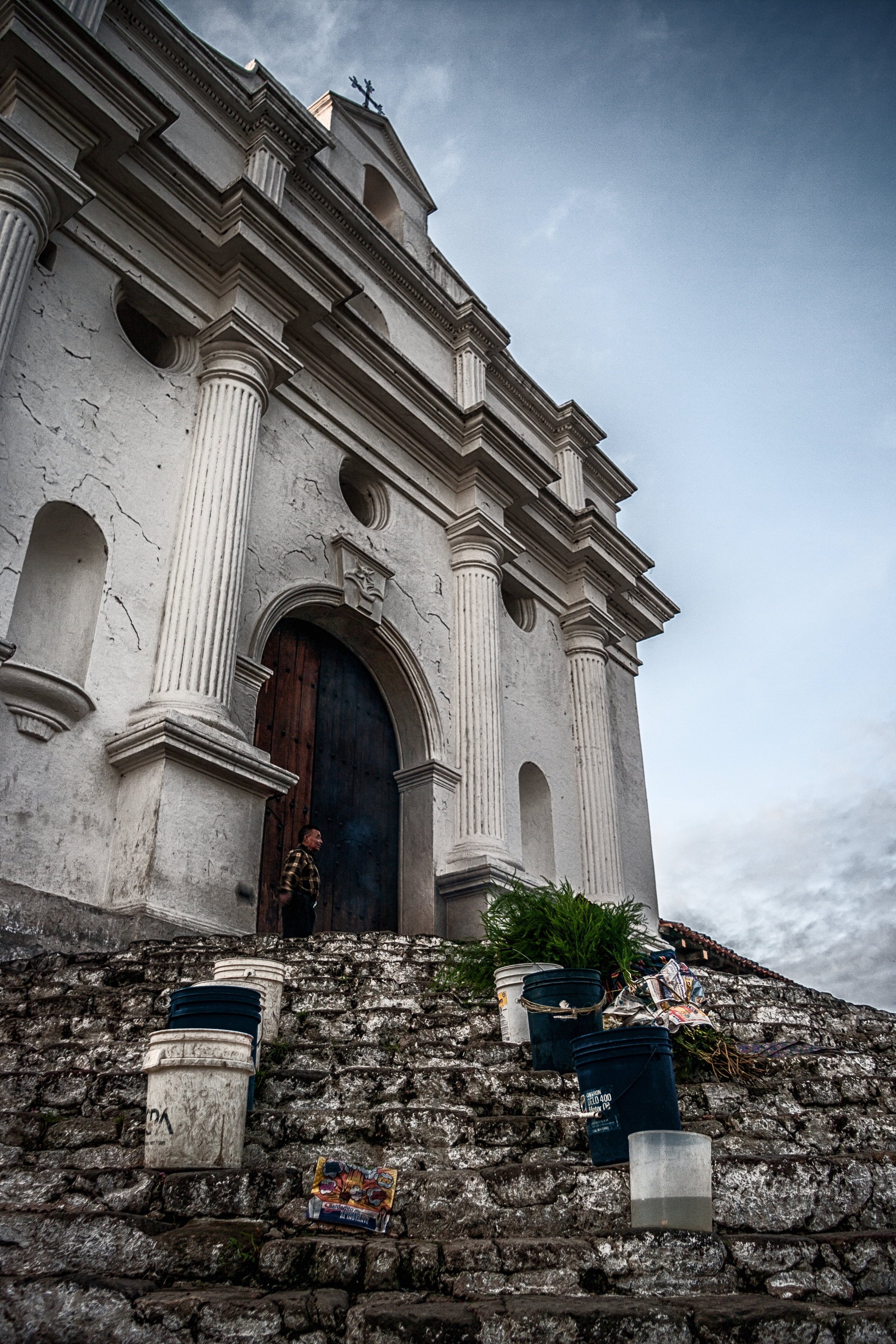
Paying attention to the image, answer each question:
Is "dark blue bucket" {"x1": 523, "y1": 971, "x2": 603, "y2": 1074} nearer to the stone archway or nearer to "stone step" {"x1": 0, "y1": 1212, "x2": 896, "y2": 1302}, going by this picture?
"stone step" {"x1": 0, "y1": 1212, "x2": 896, "y2": 1302}

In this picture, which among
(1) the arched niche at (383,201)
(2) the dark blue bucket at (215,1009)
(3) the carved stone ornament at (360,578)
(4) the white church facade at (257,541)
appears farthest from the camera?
(1) the arched niche at (383,201)

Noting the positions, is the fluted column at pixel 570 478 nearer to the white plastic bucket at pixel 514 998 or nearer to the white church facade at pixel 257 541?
the white church facade at pixel 257 541

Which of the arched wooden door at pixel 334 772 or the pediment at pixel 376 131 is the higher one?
the pediment at pixel 376 131

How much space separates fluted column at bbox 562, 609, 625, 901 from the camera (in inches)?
607

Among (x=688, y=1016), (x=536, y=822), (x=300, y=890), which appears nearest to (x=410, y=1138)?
(x=688, y=1016)

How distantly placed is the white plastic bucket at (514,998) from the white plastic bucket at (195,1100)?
7.01ft

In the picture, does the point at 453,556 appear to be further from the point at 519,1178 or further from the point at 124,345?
the point at 519,1178

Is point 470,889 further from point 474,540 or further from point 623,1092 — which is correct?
point 623,1092

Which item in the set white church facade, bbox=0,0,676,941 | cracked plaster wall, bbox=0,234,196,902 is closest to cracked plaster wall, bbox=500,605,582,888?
white church facade, bbox=0,0,676,941

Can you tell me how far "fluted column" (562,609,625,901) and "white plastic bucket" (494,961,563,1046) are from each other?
8921 mm

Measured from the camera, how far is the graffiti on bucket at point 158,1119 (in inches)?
166

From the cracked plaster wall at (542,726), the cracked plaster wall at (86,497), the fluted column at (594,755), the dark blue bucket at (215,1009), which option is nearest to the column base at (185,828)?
the cracked plaster wall at (86,497)

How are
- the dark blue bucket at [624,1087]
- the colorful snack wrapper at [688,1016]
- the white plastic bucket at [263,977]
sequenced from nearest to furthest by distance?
the dark blue bucket at [624,1087] → the colorful snack wrapper at [688,1016] → the white plastic bucket at [263,977]

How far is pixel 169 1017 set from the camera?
5016mm
